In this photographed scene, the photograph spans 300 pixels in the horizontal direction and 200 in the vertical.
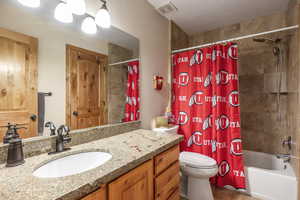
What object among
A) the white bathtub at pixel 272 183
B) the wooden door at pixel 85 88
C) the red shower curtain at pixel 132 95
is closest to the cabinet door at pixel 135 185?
the wooden door at pixel 85 88

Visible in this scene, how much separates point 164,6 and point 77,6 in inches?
50.1

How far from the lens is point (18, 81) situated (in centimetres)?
82

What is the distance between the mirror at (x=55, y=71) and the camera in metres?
0.80

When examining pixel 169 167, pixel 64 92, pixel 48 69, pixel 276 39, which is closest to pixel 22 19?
pixel 48 69

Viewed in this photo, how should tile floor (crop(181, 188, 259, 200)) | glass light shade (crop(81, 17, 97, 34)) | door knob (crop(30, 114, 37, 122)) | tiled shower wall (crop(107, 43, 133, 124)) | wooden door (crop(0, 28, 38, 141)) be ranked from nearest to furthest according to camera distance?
1. wooden door (crop(0, 28, 38, 141))
2. door knob (crop(30, 114, 37, 122))
3. glass light shade (crop(81, 17, 97, 34))
4. tiled shower wall (crop(107, 43, 133, 124))
5. tile floor (crop(181, 188, 259, 200))

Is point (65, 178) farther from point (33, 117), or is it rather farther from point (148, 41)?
point (148, 41)

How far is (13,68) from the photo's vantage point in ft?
2.64

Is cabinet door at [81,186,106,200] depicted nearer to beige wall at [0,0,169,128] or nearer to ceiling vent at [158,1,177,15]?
beige wall at [0,0,169,128]

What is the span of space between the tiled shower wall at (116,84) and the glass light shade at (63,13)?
1.24 ft

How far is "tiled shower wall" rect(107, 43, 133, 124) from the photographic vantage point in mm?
1360

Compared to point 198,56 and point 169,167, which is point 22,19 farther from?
point 198,56

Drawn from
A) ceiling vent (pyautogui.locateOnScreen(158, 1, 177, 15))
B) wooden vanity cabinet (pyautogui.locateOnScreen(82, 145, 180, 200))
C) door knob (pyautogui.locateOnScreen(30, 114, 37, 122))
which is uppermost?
ceiling vent (pyautogui.locateOnScreen(158, 1, 177, 15))

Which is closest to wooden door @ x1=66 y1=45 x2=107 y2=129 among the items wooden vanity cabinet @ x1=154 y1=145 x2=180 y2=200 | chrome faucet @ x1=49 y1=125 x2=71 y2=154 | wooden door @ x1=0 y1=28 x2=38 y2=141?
chrome faucet @ x1=49 y1=125 x2=71 y2=154

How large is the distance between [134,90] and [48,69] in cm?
85
